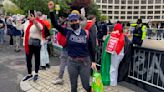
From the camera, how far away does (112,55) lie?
21.6ft

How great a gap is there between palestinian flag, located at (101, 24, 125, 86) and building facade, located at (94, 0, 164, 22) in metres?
106

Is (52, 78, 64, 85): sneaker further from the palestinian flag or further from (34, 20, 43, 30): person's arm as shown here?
(34, 20, 43, 30): person's arm

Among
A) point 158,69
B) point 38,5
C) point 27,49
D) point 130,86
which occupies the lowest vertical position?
point 130,86

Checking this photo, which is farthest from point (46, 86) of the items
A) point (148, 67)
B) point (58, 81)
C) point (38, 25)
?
point (148, 67)

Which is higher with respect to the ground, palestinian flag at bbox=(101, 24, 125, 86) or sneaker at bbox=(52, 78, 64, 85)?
palestinian flag at bbox=(101, 24, 125, 86)

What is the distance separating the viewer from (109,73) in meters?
6.70

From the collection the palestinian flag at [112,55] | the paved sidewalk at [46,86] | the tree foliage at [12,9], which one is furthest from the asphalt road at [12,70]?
the tree foliage at [12,9]

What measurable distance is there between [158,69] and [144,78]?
0.59m

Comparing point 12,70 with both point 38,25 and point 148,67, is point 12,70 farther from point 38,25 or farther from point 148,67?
point 148,67

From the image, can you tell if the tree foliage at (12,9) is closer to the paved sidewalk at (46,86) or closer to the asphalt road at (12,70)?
the asphalt road at (12,70)

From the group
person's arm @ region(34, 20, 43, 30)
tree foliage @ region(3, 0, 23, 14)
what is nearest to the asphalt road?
person's arm @ region(34, 20, 43, 30)

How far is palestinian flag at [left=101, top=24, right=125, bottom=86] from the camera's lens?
643 centimetres

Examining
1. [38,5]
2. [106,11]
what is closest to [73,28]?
[38,5]

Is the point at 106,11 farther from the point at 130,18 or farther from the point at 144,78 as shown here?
the point at 144,78
